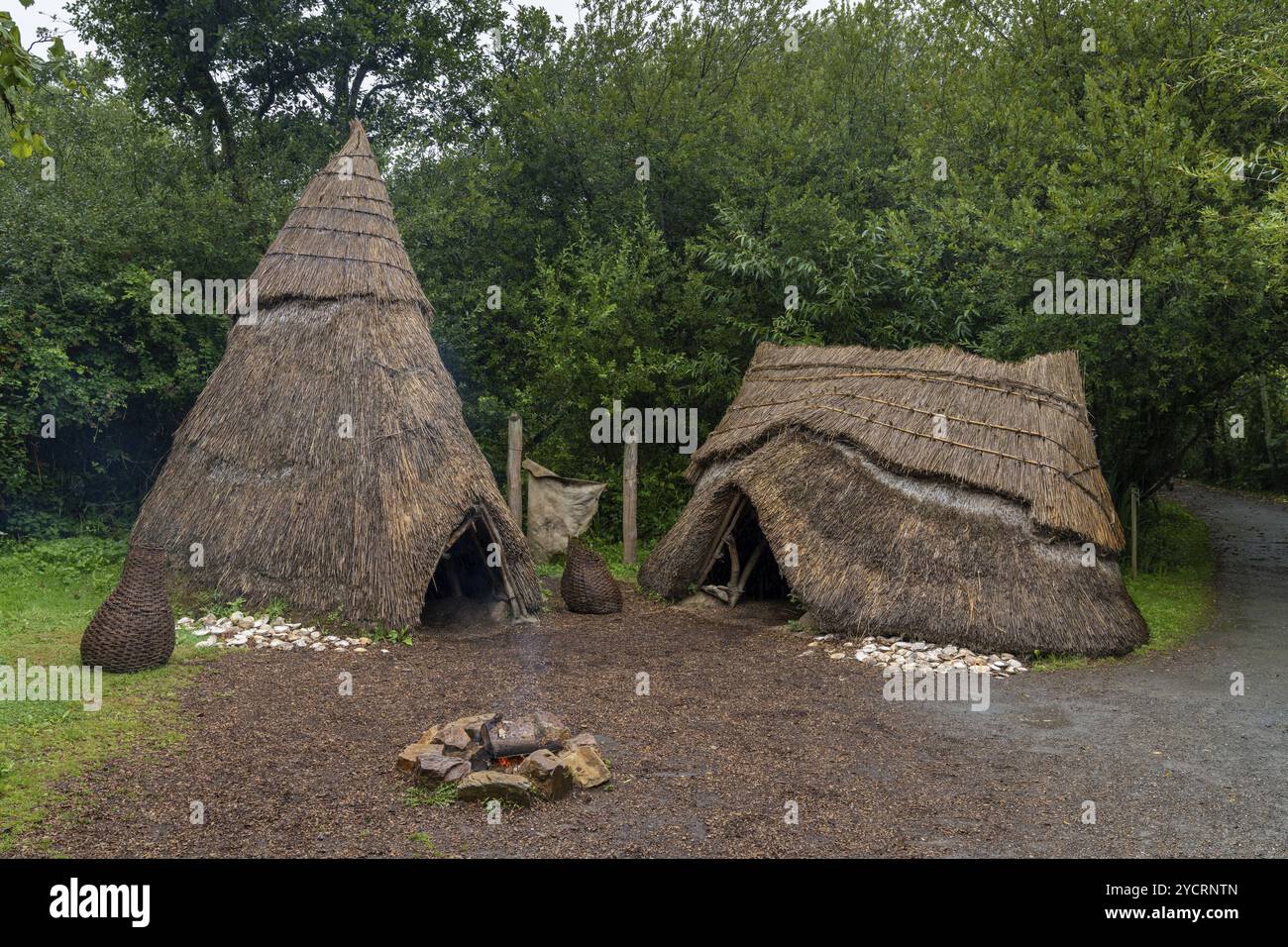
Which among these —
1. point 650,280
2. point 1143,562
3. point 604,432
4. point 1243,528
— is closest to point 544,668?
point 604,432

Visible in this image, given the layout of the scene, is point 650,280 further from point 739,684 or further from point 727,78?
point 739,684

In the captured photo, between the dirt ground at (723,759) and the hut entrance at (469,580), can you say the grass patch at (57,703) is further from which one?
the hut entrance at (469,580)

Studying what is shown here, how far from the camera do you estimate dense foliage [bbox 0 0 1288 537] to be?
1415cm

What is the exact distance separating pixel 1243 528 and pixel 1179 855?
60.4ft

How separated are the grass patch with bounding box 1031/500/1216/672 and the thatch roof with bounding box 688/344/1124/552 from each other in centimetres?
133

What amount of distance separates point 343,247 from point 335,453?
2.87 meters

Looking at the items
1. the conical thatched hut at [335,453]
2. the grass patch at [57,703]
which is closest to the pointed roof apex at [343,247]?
the conical thatched hut at [335,453]

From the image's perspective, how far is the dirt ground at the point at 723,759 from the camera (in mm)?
5816

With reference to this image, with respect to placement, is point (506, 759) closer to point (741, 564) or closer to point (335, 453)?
point (335, 453)

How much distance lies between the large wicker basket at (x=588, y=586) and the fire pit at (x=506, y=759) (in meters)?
5.18

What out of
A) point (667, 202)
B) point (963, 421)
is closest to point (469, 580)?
point (963, 421)

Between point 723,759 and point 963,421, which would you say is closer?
point 723,759

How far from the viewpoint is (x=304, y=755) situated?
23.5ft

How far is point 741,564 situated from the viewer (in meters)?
14.0
